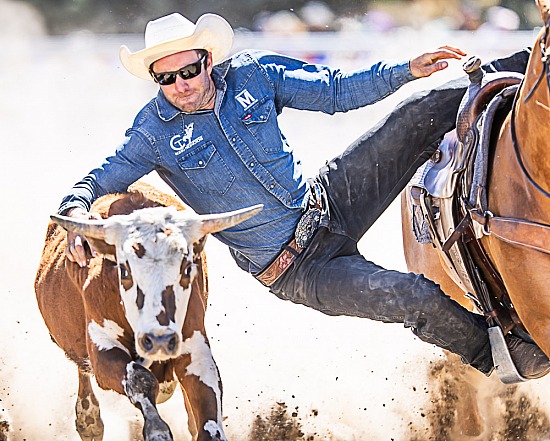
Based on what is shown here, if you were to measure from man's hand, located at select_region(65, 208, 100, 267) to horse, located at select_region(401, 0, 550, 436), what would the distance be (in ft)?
4.40

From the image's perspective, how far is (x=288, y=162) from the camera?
426cm

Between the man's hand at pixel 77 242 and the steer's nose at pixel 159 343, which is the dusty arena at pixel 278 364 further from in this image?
the steer's nose at pixel 159 343

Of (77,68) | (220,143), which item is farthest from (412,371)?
(77,68)

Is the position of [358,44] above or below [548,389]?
above

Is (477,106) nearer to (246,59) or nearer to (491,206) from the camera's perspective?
(491,206)

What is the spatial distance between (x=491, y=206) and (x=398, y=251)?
3.32 meters

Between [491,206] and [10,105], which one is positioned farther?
[10,105]

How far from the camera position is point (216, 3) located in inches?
372

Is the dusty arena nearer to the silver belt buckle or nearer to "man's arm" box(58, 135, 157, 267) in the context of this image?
the silver belt buckle

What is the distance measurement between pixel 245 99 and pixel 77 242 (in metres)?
0.90

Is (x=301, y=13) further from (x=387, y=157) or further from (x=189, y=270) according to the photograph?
(x=189, y=270)

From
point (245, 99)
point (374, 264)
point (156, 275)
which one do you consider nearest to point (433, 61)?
point (245, 99)

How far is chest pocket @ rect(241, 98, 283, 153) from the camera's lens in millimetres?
4164

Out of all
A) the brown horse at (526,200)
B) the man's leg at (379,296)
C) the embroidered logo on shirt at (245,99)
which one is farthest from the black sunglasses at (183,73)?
the brown horse at (526,200)
